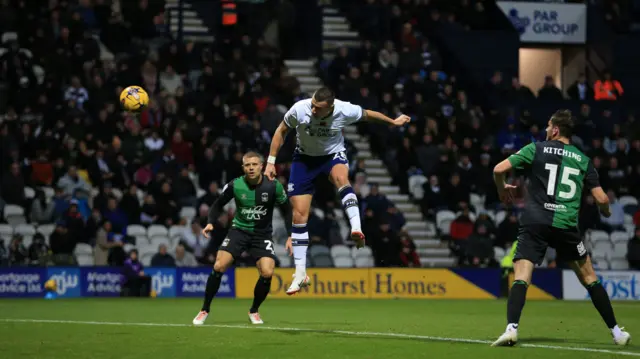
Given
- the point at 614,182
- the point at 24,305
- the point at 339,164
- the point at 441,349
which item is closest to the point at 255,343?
the point at 441,349

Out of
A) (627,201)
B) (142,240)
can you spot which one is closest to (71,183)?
(142,240)

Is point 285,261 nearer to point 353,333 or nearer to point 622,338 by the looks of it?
point 353,333

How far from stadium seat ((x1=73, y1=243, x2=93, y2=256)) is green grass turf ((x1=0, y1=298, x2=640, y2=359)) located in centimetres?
330

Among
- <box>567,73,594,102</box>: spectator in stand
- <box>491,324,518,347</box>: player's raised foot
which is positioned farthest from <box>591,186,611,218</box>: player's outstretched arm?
<box>567,73,594,102</box>: spectator in stand

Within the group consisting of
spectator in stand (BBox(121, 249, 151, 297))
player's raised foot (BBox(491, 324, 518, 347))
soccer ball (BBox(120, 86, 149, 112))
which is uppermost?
soccer ball (BBox(120, 86, 149, 112))

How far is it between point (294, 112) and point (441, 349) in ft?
12.2

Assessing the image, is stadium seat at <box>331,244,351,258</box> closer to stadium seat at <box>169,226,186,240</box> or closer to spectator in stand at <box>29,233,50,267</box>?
stadium seat at <box>169,226,186,240</box>

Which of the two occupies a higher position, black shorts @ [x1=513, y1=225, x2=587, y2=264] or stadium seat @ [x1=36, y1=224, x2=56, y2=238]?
black shorts @ [x1=513, y1=225, x2=587, y2=264]

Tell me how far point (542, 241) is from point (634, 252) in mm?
16430

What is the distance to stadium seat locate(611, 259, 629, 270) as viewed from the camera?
2744cm

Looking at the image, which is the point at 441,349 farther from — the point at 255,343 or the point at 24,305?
the point at 24,305

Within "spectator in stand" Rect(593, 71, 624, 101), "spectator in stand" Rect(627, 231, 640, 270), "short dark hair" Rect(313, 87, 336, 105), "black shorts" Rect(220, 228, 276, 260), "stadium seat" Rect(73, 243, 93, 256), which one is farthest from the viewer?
"spectator in stand" Rect(593, 71, 624, 101)

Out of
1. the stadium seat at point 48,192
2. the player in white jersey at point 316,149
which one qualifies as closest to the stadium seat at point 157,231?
the stadium seat at point 48,192

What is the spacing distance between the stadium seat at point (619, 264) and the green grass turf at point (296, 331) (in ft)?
22.4
